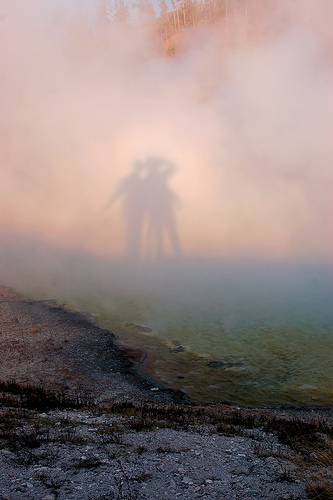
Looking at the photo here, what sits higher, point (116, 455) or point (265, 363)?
point (265, 363)

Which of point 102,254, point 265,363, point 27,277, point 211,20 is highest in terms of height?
point 211,20

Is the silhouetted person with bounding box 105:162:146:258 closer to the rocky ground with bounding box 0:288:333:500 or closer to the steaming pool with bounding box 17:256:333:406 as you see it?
the steaming pool with bounding box 17:256:333:406

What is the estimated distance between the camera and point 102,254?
34875mm

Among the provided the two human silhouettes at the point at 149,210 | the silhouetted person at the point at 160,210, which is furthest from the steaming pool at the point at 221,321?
the silhouetted person at the point at 160,210

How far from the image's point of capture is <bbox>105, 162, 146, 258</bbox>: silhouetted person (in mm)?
36075

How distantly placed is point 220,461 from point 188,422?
2069mm

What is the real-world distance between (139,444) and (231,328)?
38.2ft

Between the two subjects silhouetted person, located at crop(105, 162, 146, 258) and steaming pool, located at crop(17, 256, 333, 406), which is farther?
silhouetted person, located at crop(105, 162, 146, 258)

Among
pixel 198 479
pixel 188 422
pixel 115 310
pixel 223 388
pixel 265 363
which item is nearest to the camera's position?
pixel 198 479

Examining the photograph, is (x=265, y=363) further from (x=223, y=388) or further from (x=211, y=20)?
(x=211, y=20)

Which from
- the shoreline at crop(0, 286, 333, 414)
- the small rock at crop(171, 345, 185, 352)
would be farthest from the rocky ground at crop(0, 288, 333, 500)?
the small rock at crop(171, 345, 185, 352)

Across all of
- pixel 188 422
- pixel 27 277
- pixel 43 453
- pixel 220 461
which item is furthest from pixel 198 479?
pixel 27 277

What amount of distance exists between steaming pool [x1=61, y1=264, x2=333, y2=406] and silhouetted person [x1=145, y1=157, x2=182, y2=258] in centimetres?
731

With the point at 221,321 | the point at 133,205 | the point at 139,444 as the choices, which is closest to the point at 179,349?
the point at 221,321
